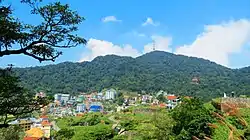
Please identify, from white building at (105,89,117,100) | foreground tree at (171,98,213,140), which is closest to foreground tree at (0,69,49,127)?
foreground tree at (171,98,213,140)

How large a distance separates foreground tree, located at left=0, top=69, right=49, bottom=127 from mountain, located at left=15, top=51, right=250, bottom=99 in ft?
232

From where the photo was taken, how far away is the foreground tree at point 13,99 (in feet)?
11.1

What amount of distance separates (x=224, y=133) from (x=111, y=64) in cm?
9807

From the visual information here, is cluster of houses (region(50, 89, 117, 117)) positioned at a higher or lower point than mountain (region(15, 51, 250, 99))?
lower

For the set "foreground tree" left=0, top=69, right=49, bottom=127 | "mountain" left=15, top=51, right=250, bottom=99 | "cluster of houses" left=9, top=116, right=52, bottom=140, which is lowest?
"cluster of houses" left=9, top=116, right=52, bottom=140

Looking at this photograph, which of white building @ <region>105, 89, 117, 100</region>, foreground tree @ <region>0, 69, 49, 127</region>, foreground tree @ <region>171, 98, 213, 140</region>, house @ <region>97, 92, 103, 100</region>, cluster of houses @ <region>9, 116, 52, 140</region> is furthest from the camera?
house @ <region>97, 92, 103, 100</region>

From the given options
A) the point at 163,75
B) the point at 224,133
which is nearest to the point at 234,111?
the point at 224,133

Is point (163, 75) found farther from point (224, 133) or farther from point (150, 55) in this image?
point (224, 133)

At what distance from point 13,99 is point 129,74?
300 ft

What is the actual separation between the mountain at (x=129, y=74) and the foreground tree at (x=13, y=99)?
70723mm

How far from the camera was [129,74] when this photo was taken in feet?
311

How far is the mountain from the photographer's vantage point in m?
82.8

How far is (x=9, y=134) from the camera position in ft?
31.3

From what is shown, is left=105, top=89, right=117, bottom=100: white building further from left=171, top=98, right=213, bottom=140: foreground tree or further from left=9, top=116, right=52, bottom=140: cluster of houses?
left=171, top=98, right=213, bottom=140: foreground tree
